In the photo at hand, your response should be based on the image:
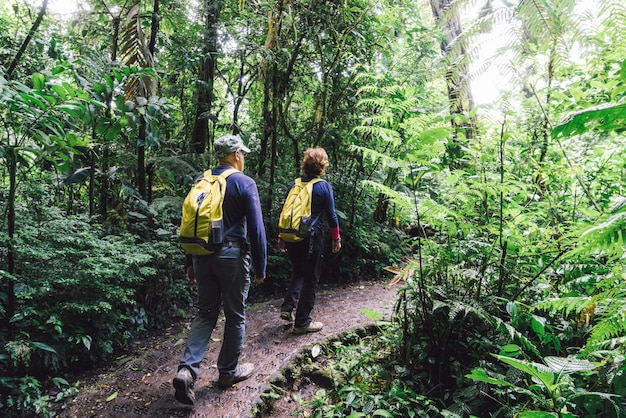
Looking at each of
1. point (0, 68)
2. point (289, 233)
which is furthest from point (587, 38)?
point (0, 68)

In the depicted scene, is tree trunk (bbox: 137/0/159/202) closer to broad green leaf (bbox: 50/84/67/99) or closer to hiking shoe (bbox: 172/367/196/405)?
broad green leaf (bbox: 50/84/67/99)

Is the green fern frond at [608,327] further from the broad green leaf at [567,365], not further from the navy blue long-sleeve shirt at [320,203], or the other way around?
the navy blue long-sleeve shirt at [320,203]

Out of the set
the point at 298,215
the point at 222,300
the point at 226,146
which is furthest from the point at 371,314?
the point at 226,146

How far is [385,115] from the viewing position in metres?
3.07

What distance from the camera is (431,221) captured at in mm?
3178

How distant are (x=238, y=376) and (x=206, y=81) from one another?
6.25m

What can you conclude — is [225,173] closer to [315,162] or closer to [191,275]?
[191,275]

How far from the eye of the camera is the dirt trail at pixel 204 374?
3.15 metres

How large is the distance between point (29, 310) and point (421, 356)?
11.4 ft

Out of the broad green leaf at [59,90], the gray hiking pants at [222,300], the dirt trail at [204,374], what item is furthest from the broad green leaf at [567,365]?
the broad green leaf at [59,90]

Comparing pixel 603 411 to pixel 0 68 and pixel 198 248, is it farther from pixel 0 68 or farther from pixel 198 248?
pixel 0 68

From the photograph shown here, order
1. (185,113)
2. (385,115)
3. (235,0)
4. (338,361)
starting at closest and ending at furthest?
(385,115), (338,361), (235,0), (185,113)

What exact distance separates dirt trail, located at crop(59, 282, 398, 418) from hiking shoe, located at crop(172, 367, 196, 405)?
0.09 m

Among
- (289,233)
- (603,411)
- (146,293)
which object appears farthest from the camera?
(146,293)
